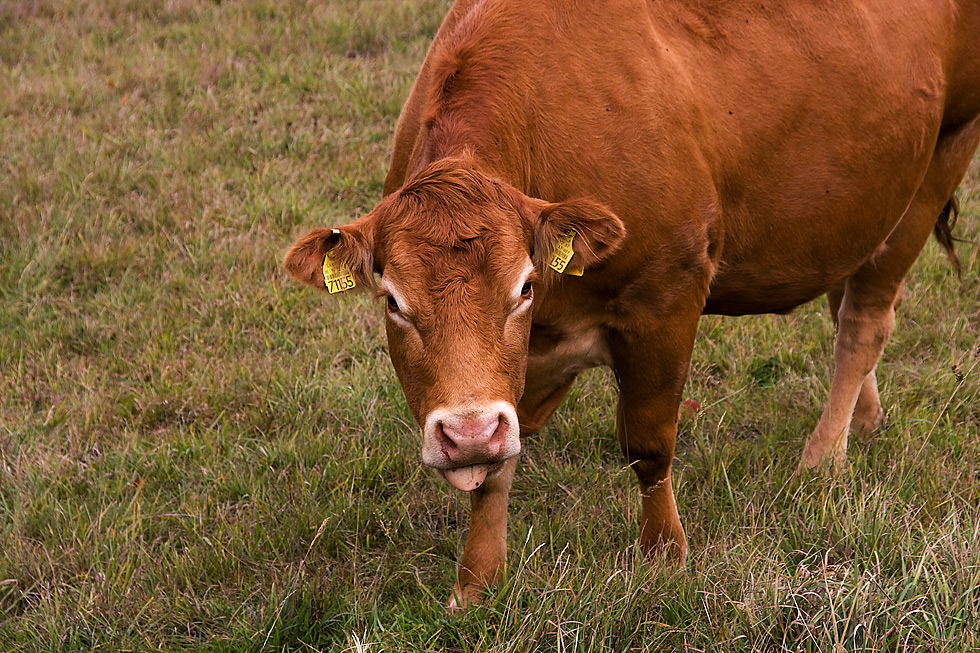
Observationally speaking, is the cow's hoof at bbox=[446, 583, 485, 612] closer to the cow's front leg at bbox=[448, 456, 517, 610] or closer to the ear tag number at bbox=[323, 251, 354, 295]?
the cow's front leg at bbox=[448, 456, 517, 610]

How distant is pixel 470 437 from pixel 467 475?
193 millimetres

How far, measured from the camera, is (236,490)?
3.72 metres

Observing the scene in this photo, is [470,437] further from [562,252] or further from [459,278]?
[562,252]

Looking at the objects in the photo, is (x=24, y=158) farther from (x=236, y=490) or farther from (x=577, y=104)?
(x=577, y=104)

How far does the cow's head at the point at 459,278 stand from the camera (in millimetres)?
2414

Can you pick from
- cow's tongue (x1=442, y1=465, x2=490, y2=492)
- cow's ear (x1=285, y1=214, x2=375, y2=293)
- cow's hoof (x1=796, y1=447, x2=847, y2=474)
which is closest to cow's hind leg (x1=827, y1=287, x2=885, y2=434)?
cow's hoof (x1=796, y1=447, x2=847, y2=474)

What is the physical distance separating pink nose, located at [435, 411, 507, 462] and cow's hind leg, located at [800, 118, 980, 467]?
219 centimetres

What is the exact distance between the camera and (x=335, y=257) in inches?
103

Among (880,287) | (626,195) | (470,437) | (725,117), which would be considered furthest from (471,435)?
(880,287)


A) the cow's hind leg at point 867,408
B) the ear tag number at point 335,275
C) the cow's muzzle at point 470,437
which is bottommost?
the cow's hind leg at point 867,408

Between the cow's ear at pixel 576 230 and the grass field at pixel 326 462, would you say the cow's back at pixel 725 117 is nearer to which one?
the cow's ear at pixel 576 230

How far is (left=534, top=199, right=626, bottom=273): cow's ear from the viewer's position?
262cm

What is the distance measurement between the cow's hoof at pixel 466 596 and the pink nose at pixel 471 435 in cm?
81

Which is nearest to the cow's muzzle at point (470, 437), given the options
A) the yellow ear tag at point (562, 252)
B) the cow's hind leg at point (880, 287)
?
the yellow ear tag at point (562, 252)
